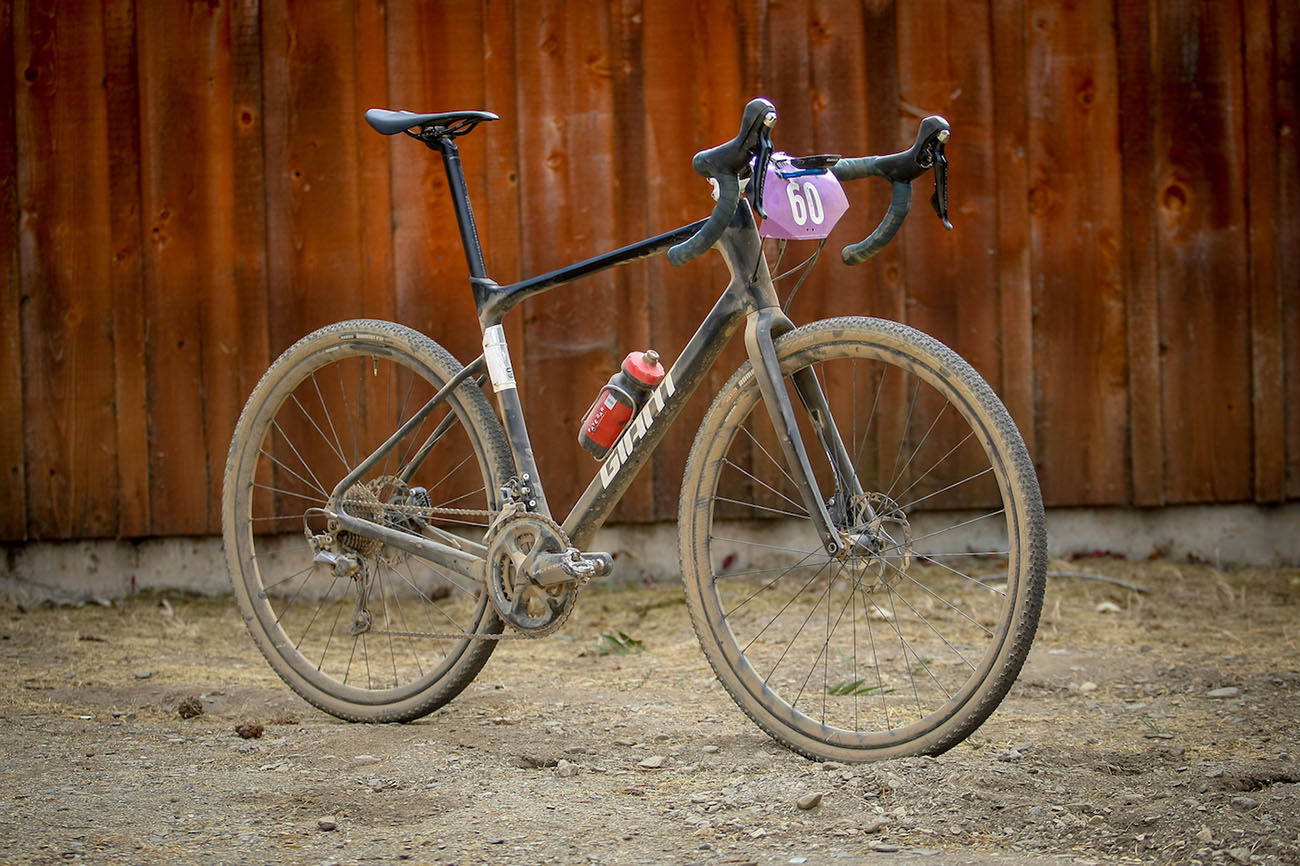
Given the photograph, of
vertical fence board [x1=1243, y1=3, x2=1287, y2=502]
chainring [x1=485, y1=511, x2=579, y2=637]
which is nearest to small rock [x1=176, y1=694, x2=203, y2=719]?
chainring [x1=485, y1=511, x2=579, y2=637]

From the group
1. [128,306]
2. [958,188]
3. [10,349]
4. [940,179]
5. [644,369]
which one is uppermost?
[958,188]

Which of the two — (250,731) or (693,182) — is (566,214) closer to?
(693,182)

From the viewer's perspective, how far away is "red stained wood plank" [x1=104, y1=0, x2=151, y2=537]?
4.14m

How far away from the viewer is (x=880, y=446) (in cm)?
408

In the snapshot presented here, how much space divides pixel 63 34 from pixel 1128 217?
3867 mm

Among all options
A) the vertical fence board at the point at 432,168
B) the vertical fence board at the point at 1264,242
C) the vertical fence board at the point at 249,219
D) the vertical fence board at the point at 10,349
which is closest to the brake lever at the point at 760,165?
the vertical fence board at the point at 432,168

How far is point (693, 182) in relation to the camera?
404cm

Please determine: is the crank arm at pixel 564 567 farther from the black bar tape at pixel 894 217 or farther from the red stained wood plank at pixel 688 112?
the red stained wood plank at pixel 688 112

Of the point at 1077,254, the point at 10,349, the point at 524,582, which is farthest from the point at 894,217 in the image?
the point at 10,349

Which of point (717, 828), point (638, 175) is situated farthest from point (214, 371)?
point (717, 828)

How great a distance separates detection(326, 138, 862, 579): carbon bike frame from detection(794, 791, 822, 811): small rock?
0.44m

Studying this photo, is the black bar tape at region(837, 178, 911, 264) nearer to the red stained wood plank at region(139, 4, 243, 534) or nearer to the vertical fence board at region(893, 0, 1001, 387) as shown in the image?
the vertical fence board at region(893, 0, 1001, 387)

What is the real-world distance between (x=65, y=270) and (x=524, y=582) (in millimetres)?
2671

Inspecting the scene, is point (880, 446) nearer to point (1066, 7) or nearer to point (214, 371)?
point (1066, 7)
